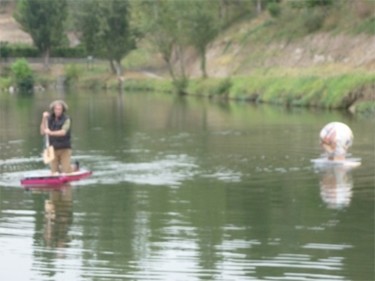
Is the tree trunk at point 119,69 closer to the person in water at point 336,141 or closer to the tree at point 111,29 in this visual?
the tree at point 111,29

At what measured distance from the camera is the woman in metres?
27.1

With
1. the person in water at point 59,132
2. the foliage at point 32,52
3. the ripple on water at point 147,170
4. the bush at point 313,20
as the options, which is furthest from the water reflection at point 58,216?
the foliage at point 32,52

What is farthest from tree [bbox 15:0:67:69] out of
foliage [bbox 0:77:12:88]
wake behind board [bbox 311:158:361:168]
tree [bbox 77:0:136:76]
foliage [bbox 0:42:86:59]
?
wake behind board [bbox 311:158:361:168]

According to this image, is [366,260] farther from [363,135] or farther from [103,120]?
[103,120]

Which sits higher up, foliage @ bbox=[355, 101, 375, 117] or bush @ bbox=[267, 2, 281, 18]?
bush @ bbox=[267, 2, 281, 18]

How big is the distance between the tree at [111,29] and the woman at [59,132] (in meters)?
73.1

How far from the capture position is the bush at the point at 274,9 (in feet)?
288

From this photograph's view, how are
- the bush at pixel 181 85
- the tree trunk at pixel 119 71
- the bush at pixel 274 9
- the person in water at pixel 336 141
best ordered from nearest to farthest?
the person in water at pixel 336 141, the bush at pixel 181 85, the bush at pixel 274 9, the tree trunk at pixel 119 71

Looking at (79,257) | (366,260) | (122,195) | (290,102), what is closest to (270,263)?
(366,260)

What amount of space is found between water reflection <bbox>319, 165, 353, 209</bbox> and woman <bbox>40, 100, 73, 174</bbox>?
6.03 m

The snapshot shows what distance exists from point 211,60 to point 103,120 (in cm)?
4104

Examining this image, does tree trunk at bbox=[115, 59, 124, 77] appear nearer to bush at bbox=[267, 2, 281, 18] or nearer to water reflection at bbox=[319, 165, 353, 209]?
bush at bbox=[267, 2, 281, 18]

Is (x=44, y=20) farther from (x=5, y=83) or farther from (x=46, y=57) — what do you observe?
(x=5, y=83)

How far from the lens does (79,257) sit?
1820cm
